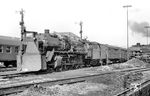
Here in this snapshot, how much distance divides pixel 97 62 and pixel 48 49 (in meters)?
13.3

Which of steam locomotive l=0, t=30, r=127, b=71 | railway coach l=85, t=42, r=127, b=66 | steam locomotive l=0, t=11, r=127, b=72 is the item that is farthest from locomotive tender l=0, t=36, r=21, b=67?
railway coach l=85, t=42, r=127, b=66

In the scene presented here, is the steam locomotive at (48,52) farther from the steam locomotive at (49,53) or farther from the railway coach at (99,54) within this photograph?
the railway coach at (99,54)

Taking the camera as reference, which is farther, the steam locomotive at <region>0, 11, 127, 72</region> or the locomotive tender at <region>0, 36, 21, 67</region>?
the locomotive tender at <region>0, 36, 21, 67</region>

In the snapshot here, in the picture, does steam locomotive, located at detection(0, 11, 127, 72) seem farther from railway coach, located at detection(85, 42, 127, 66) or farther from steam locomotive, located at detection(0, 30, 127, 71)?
railway coach, located at detection(85, 42, 127, 66)

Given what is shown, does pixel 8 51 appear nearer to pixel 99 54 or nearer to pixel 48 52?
pixel 48 52

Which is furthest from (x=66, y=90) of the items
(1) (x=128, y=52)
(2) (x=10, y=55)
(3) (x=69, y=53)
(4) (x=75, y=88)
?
(1) (x=128, y=52)

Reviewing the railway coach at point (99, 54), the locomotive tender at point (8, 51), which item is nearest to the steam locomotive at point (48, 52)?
the railway coach at point (99, 54)

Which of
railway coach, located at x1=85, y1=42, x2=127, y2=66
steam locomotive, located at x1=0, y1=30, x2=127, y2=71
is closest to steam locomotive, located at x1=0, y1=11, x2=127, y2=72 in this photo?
steam locomotive, located at x1=0, y1=30, x2=127, y2=71

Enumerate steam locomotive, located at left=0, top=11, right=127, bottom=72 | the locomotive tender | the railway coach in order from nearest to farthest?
steam locomotive, located at left=0, top=11, right=127, bottom=72 < the locomotive tender < the railway coach

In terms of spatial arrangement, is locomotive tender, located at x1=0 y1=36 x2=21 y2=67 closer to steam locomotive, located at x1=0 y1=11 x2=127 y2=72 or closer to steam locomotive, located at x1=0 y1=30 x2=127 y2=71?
steam locomotive, located at x1=0 y1=30 x2=127 y2=71

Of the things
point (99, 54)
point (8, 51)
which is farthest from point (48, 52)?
point (99, 54)

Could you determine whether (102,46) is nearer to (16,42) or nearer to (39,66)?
(16,42)

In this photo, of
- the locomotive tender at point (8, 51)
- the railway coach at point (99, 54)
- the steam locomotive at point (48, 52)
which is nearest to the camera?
the steam locomotive at point (48, 52)

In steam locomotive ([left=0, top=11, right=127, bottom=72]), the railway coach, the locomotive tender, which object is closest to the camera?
steam locomotive ([left=0, top=11, right=127, bottom=72])
